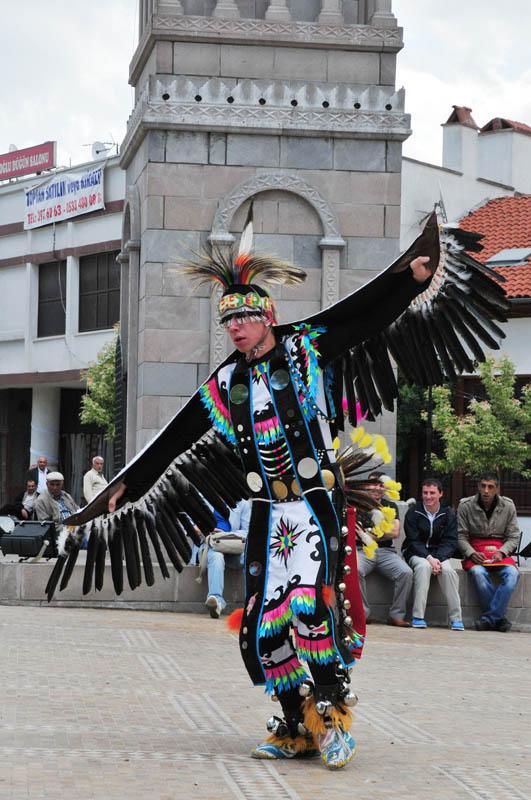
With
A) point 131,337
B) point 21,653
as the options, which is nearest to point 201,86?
point 131,337

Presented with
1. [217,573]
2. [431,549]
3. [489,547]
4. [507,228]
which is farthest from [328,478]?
[507,228]

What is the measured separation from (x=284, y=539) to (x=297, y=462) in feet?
1.06

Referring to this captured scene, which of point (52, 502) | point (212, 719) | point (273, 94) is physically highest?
point (273, 94)

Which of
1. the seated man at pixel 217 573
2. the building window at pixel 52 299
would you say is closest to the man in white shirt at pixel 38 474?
the seated man at pixel 217 573

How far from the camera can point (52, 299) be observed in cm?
4394

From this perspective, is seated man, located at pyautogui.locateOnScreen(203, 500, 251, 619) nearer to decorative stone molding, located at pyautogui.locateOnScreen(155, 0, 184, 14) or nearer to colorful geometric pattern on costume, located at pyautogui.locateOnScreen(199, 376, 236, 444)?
decorative stone molding, located at pyautogui.locateOnScreen(155, 0, 184, 14)

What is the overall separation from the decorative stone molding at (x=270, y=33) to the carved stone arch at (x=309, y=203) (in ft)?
4.34

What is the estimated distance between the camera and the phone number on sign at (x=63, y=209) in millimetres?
41906

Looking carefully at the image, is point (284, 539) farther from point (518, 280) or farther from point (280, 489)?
point (518, 280)

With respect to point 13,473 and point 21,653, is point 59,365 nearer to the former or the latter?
point 13,473

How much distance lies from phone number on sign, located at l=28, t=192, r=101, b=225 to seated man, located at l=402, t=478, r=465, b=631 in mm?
28985

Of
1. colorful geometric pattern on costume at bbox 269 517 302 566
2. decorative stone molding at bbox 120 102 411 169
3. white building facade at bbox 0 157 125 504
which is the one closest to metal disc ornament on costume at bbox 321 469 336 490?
colorful geometric pattern on costume at bbox 269 517 302 566

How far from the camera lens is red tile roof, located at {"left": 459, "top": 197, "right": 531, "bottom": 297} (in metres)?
35.2

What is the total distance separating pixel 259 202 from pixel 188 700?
7.48 m
